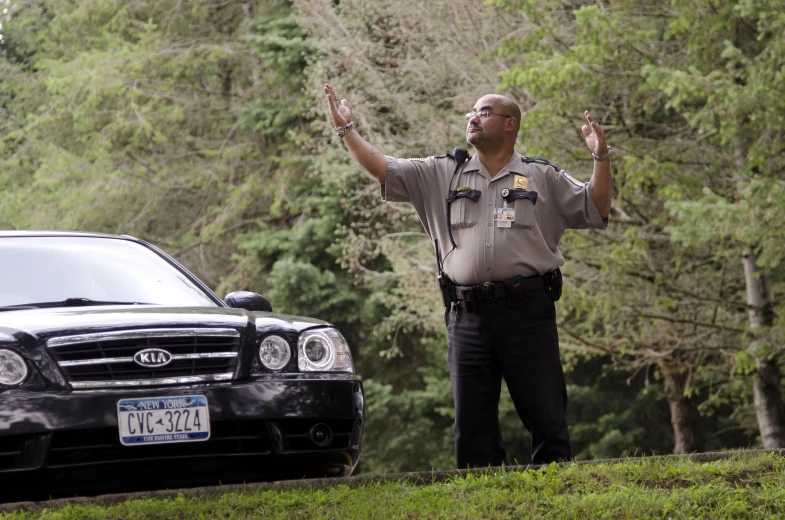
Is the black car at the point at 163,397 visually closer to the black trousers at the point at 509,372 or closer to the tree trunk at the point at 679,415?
the black trousers at the point at 509,372

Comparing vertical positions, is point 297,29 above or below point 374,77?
above

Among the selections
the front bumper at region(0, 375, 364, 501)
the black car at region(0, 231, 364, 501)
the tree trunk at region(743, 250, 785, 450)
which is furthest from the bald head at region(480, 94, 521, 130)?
the tree trunk at region(743, 250, 785, 450)

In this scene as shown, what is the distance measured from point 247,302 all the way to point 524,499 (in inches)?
77.2

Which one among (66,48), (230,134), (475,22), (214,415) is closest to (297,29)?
(230,134)

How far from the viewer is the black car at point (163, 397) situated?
4688 millimetres

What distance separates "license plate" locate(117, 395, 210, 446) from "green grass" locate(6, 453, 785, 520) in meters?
0.24

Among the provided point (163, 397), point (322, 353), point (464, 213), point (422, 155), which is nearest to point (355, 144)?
point (464, 213)

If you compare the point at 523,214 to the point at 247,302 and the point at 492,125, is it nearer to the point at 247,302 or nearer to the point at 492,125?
the point at 492,125

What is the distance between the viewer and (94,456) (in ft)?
15.6

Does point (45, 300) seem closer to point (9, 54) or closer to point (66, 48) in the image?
point (66, 48)

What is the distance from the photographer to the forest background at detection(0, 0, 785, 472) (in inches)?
536

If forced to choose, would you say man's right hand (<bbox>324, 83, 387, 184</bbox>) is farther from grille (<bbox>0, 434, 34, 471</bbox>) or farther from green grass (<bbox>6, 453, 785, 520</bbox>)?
grille (<bbox>0, 434, 34, 471</bbox>)

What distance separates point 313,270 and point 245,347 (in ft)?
57.8

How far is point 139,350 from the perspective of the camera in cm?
495
